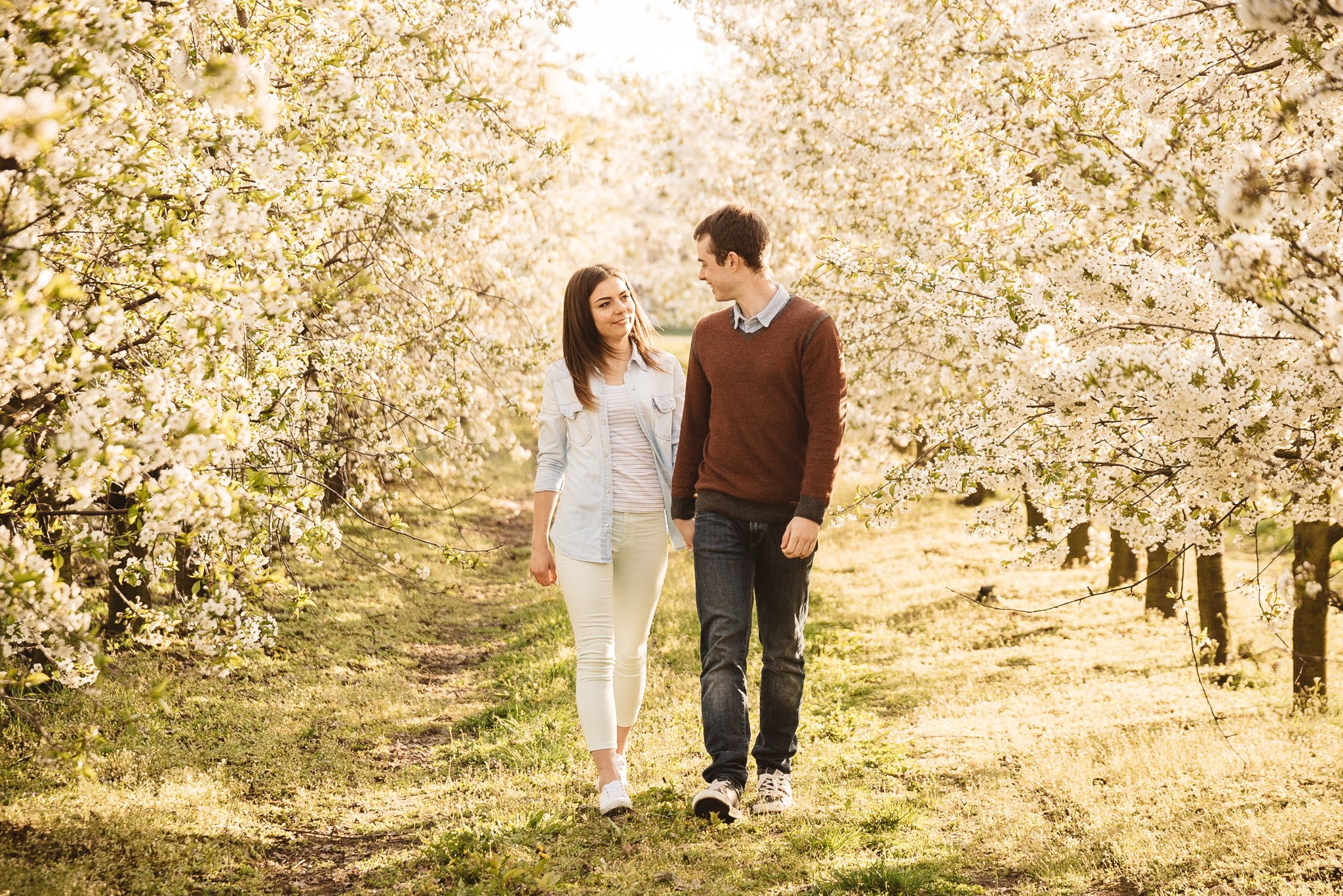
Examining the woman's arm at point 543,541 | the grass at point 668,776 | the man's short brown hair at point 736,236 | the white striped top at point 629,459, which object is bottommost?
the grass at point 668,776

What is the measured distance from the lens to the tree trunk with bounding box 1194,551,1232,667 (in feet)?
28.7

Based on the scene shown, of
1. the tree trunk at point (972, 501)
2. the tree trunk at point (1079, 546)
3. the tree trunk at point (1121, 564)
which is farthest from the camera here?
the tree trunk at point (972, 501)

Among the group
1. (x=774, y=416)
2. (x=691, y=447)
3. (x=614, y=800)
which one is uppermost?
(x=774, y=416)

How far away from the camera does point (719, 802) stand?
471 cm

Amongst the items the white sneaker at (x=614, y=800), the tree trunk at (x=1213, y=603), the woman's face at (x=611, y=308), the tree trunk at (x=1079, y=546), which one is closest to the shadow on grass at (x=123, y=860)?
the white sneaker at (x=614, y=800)

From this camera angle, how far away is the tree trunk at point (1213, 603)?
8.73 m

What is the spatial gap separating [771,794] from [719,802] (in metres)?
0.32

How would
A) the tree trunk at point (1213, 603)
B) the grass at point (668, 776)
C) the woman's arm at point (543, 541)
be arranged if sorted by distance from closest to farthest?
the grass at point (668, 776) → the woman's arm at point (543, 541) → the tree trunk at point (1213, 603)

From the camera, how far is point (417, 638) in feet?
30.6

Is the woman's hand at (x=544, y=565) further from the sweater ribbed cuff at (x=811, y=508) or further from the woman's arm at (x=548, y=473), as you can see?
the sweater ribbed cuff at (x=811, y=508)

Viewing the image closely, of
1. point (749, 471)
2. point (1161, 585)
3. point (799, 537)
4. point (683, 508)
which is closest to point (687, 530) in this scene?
point (683, 508)

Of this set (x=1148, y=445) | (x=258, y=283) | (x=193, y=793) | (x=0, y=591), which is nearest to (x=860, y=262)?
(x=1148, y=445)

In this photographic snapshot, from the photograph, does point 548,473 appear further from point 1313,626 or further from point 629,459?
point 1313,626

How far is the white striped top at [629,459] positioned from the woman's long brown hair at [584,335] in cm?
12
